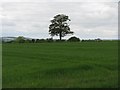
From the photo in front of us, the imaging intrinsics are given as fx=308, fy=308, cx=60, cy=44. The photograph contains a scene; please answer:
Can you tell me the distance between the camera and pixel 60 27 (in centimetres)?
8394

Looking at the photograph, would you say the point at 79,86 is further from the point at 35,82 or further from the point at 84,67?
the point at 84,67

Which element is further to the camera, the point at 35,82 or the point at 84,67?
the point at 84,67

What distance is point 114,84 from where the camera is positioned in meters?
9.38

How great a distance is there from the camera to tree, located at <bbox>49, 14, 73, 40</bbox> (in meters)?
82.1

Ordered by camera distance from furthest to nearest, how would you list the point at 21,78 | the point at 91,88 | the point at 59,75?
the point at 59,75, the point at 21,78, the point at 91,88

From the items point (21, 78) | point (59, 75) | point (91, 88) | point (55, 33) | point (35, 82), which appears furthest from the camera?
point (55, 33)

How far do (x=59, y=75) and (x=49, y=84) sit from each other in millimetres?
2193

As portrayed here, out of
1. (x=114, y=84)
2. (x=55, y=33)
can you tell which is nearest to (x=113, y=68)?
(x=114, y=84)

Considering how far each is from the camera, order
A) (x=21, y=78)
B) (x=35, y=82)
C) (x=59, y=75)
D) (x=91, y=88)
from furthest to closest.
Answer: (x=59, y=75) → (x=21, y=78) → (x=35, y=82) → (x=91, y=88)

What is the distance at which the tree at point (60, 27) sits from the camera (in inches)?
3231

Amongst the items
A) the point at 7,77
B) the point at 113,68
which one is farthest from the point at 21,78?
the point at 113,68

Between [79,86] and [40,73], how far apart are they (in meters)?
2.83

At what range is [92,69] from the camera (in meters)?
13.0

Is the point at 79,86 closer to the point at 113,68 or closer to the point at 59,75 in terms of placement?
the point at 59,75
